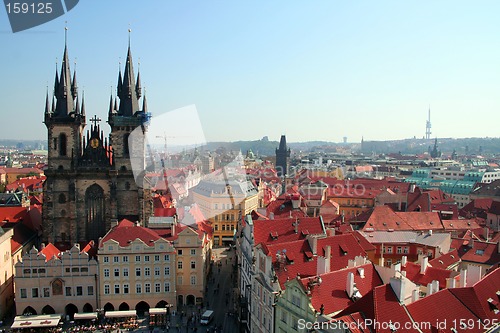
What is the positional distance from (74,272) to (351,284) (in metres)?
34.5

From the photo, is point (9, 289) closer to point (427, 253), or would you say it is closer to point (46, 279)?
point (46, 279)

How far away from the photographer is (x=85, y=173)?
→ 69.8 m

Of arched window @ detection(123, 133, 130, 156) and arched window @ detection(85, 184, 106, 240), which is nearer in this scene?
arched window @ detection(85, 184, 106, 240)

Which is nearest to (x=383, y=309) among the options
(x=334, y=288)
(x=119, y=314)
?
(x=334, y=288)

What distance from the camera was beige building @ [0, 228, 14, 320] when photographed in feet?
190

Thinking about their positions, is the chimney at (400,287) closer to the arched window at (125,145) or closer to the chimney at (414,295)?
the chimney at (414,295)

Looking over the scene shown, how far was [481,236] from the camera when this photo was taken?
67562 millimetres

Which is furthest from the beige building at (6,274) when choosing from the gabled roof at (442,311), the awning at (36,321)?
the gabled roof at (442,311)

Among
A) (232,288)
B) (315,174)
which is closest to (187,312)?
(232,288)

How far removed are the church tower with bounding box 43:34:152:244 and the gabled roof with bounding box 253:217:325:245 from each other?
954 inches

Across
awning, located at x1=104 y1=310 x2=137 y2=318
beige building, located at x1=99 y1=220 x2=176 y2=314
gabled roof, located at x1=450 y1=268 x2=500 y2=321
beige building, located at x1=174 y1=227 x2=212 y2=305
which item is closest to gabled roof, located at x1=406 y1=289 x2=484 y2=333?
gabled roof, located at x1=450 y1=268 x2=500 y2=321

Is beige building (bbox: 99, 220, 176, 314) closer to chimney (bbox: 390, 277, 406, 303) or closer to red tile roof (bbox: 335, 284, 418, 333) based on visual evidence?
red tile roof (bbox: 335, 284, 418, 333)

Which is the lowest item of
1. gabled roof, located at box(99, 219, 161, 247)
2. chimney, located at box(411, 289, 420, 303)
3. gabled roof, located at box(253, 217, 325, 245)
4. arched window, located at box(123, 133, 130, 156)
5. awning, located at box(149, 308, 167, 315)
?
awning, located at box(149, 308, 167, 315)

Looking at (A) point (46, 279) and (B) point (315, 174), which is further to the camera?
(B) point (315, 174)
